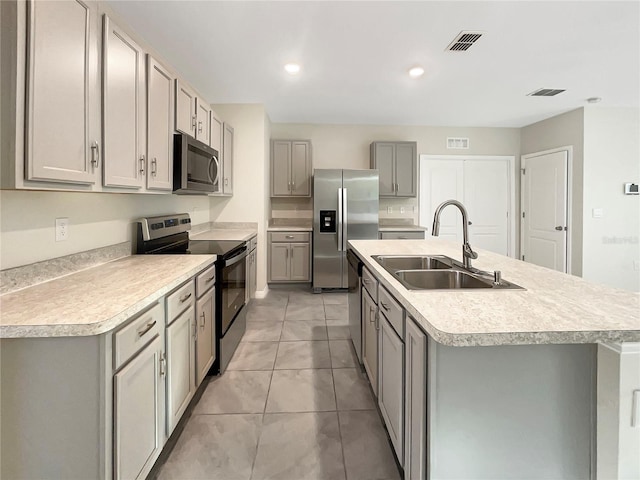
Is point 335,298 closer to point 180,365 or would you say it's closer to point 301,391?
point 301,391

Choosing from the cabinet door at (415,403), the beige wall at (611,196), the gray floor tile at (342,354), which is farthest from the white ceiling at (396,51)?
the gray floor tile at (342,354)

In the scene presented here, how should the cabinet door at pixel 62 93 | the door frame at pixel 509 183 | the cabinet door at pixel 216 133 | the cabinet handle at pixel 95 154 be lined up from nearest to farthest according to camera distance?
1. the cabinet door at pixel 62 93
2. the cabinet handle at pixel 95 154
3. the cabinet door at pixel 216 133
4. the door frame at pixel 509 183

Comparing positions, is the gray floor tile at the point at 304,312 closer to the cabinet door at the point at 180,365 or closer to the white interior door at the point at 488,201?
the cabinet door at the point at 180,365

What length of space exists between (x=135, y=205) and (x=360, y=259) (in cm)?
174

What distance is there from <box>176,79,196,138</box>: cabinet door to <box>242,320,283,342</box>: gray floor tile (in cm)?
190

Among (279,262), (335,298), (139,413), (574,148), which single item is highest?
(574,148)

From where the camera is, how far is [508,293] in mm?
1293

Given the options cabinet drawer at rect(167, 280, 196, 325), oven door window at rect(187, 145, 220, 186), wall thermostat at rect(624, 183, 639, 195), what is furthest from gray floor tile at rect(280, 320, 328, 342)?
wall thermostat at rect(624, 183, 639, 195)

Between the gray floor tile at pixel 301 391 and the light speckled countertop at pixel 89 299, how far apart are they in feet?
3.23

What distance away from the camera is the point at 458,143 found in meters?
5.63

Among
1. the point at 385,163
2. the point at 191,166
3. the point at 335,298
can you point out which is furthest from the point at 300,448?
the point at 385,163

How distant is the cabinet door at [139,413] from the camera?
117 centimetres

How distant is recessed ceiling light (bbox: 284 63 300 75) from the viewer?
10.4 feet

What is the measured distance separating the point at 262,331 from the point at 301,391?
1.18 meters
